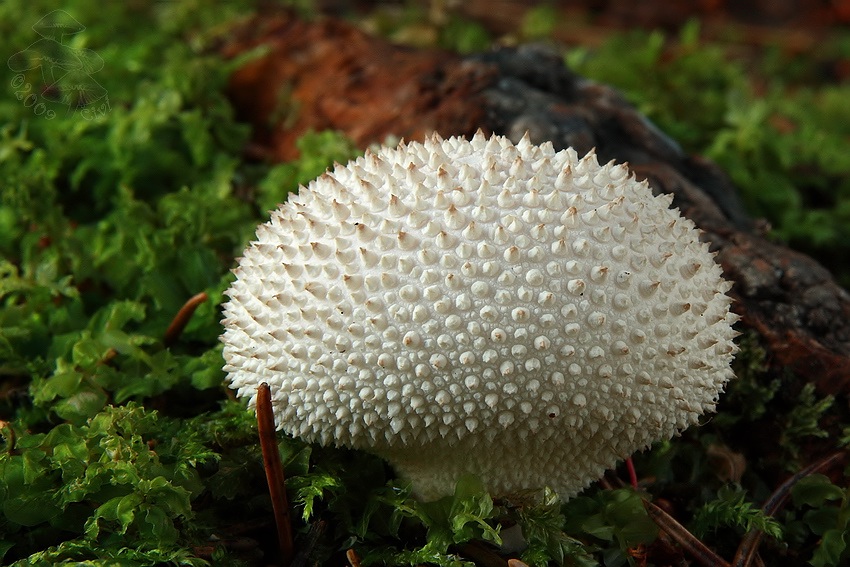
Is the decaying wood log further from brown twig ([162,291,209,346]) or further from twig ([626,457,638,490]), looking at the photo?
brown twig ([162,291,209,346])

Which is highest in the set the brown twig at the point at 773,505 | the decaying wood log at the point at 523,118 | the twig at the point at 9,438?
the decaying wood log at the point at 523,118

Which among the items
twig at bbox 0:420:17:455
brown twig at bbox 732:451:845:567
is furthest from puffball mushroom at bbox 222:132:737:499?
twig at bbox 0:420:17:455

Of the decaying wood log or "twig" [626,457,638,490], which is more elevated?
the decaying wood log

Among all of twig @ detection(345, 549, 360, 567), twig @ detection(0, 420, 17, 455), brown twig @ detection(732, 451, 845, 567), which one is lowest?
brown twig @ detection(732, 451, 845, 567)

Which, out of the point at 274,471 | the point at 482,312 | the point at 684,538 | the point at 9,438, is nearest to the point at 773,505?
the point at 684,538

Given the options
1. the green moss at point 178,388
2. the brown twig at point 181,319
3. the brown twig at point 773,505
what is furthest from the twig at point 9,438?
the brown twig at point 773,505

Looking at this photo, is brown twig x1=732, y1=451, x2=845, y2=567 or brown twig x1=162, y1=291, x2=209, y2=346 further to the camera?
brown twig x1=162, y1=291, x2=209, y2=346

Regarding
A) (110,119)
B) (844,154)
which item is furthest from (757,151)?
(110,119)

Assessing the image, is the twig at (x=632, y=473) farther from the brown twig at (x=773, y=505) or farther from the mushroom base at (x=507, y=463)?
the brown twig at (x=773, y=505)

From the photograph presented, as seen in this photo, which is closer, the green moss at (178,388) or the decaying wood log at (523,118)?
the green moss at (178,388)
